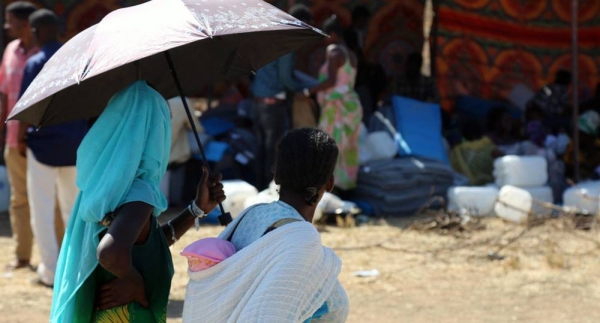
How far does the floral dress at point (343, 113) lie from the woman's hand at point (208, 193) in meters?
5.95

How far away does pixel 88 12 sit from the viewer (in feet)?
32.8

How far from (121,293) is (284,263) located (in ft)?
2.09

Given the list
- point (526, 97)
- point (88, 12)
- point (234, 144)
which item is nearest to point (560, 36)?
point (526, 97)

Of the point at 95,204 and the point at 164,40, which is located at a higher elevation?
the point at 164,40

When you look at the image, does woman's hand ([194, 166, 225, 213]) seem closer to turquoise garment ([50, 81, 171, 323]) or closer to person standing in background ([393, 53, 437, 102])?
turquoise garment ([50, 81, 171, 323])

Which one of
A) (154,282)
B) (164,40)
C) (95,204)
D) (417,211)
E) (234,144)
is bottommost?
(417,211)

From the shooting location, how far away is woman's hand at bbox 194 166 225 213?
3082 millimetres

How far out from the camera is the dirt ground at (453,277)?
5.77m

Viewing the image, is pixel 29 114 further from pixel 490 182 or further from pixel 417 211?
pixel 490 182

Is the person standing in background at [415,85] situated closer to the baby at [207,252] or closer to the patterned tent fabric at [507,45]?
the patterned tent fabric at [507,45]

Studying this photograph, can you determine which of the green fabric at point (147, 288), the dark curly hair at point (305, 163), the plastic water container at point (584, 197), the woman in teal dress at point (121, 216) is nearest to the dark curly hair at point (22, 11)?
the woman in teal dress at point (121, 216)

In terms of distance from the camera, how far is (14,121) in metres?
6.29

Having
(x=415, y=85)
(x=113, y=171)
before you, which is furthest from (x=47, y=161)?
(x=415, y=85)

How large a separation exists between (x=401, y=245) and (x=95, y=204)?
17.5 feet
